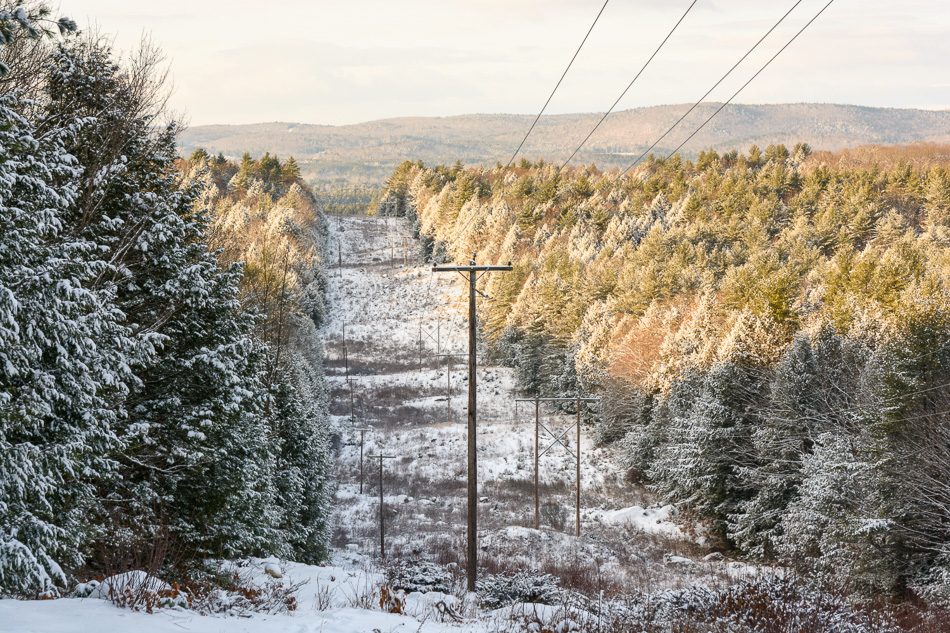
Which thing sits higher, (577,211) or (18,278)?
(577,211)

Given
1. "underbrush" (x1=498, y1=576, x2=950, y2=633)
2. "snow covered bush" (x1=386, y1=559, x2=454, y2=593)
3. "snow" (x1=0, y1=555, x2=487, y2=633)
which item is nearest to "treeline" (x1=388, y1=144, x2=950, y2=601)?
"underbrush" (x1=498, y1=576, x2=950, y2=633)

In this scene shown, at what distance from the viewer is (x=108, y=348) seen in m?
9.30

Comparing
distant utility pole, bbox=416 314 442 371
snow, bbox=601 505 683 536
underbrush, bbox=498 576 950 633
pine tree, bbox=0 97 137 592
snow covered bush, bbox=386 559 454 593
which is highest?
pine tree, bbox=0 97 137 592

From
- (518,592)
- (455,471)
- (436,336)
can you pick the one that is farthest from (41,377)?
(436,336)

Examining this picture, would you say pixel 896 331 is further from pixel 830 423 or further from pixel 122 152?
pixel 122 152

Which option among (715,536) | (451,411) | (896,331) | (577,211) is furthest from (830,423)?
(577,211)

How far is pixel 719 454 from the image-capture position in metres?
28.1

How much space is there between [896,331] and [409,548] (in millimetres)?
21288

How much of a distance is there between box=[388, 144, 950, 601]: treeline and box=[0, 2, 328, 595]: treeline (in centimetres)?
1265

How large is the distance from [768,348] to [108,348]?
27.8 metres

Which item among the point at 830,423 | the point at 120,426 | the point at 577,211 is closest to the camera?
the point at 120,426

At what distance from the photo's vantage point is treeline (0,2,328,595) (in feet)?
24.7

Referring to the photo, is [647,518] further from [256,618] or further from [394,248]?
[394,248]

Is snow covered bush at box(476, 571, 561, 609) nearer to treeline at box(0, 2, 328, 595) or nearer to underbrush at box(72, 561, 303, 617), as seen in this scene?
underbrush at box(72, 561, 303, 617)
